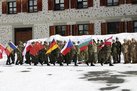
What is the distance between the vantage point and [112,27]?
1321 inches

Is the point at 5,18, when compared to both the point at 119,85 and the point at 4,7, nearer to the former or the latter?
the point at 4,7

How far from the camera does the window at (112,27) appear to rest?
33.4m

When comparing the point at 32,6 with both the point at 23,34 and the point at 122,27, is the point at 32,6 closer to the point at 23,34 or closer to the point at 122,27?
the point at 23,34

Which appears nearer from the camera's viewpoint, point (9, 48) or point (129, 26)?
point (9, 48)

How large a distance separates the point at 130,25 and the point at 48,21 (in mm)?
8409

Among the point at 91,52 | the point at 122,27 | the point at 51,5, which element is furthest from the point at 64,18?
the point at 91,52

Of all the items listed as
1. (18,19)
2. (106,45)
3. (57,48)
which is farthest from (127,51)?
(18,19)

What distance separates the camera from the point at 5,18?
1483 inches

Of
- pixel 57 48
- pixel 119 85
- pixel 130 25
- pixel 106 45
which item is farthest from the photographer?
pixel 130 25

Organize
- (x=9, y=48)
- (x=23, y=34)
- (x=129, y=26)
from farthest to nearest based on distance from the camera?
1. (x=23, y=34)
2. (x=129, y=26)
3. (x=9, y=48)

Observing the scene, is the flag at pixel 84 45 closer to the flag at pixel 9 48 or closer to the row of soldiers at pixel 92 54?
the row of soldiers at pixel 92 54

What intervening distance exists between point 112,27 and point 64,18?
4.94 meters

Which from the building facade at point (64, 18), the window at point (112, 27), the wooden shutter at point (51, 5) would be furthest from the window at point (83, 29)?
the wooden shutter at point (51, 5)

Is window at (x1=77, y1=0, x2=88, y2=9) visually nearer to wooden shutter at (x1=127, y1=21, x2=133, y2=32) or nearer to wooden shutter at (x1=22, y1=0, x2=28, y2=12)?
wooden shutter at (x1=127, y1=21, x2=133, y2=32)
